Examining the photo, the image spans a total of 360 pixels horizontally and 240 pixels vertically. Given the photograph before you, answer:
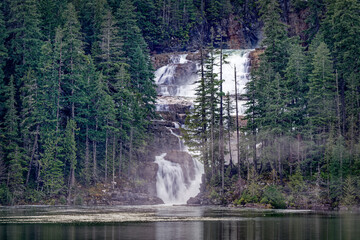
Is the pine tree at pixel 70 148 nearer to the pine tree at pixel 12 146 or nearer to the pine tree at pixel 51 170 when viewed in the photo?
the pine tree at pixel 51 170

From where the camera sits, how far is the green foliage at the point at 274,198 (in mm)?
57906

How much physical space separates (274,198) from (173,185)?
1923 centimetres

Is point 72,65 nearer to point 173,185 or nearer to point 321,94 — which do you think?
point 173,185

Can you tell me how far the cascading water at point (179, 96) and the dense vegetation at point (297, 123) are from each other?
5.95 m

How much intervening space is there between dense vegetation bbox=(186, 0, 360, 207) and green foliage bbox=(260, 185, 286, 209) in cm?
10

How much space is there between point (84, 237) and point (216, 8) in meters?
98.2

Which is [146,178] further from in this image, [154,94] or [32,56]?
[32,56]

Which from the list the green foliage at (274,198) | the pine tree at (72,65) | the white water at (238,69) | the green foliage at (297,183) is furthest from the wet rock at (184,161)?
the white water at (238,69)

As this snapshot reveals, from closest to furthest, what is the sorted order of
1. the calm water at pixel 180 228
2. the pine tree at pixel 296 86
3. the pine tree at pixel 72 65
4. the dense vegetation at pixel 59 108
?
the calm water at pixel 180 228
the dense vegetation at pixel 59 108
the pine tree at pixel 296 86
the pine tree at pixel 72 65

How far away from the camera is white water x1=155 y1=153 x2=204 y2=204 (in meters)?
73.4

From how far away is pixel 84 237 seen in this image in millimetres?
30000

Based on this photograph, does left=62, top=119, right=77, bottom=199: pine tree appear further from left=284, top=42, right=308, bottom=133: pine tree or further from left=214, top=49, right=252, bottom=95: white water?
left=214, top=49, right=252, bottom=95: white water

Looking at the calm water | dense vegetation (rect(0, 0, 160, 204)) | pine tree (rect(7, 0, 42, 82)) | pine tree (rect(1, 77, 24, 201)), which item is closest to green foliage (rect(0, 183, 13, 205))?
dense vegetation (rect(0, 0, 160, 204))

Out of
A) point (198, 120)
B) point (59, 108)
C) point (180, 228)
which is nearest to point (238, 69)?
point (198, 120)
